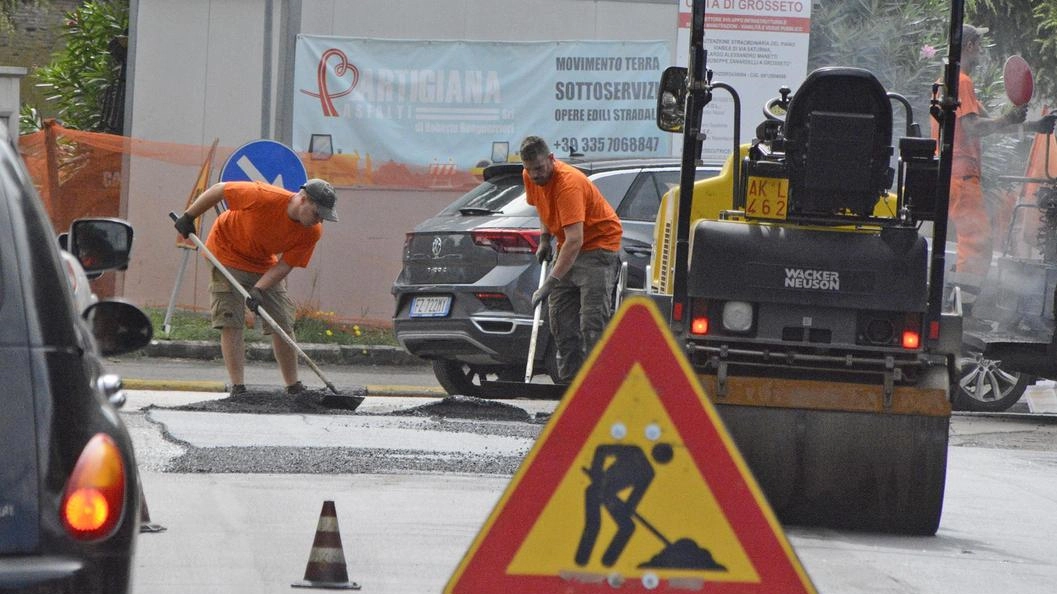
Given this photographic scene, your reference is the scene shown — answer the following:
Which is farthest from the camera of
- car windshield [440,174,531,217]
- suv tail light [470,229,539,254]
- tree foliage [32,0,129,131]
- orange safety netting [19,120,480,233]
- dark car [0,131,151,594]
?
tree foliage [32,0,129,131]

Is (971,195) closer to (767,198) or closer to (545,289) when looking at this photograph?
(545,289)

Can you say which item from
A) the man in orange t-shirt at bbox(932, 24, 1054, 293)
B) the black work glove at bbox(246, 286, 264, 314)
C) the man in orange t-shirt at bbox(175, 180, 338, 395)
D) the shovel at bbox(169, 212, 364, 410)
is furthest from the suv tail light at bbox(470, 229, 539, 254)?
the man in orange t-shirt at bbox(932, 24, 1054, 293)

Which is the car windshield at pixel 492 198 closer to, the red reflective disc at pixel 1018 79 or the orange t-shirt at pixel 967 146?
the orange t-shirt at pixel 967 146

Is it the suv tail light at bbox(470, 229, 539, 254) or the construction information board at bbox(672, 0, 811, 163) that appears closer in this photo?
the suv tail light at bbox(470, 229, 539, 254)

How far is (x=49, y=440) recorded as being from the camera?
10.9 ft

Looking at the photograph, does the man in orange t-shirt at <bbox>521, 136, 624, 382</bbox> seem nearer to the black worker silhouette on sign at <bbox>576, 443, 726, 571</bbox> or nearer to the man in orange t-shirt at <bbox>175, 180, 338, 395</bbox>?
the man in orange t-shirt at <bbox>175, 180, 338, 395</bbox>

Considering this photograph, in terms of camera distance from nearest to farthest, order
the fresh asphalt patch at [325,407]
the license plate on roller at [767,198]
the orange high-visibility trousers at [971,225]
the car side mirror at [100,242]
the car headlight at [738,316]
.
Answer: the car side mirror at [100,242], the car headlight at [738,316], the license plate on roller at [767,198], the fresh asphalt patch at [325,407], the orange high-visibility trousers at [971,225]

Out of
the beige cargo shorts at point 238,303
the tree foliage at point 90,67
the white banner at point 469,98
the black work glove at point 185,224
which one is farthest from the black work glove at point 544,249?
the tree foliage at point 90,67

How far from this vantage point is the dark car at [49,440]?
329cm

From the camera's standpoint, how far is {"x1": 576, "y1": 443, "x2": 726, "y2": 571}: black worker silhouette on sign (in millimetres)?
3670

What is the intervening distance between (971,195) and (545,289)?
386 centimetres

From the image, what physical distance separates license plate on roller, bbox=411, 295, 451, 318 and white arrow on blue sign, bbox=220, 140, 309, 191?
2.81 m

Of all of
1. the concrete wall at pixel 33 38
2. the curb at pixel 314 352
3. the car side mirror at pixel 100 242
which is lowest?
the curb at pixel 314 352

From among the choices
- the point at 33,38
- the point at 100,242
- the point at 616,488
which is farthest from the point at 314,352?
the point at 33,38
